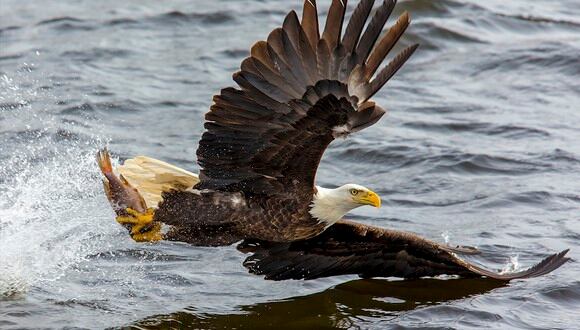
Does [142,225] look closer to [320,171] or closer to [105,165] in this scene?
[105,165]

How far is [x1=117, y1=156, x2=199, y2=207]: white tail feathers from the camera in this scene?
715 cm

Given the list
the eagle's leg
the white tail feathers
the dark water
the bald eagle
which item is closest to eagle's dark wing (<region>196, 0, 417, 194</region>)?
the bald eagle

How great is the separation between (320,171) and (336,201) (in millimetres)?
3199

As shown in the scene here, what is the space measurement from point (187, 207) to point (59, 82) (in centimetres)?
503

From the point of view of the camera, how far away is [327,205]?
272 inches

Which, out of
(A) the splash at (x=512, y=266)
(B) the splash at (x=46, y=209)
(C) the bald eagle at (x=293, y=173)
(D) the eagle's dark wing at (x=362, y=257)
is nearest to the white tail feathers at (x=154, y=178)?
(C) the bald eagle at (x=293, y=173)

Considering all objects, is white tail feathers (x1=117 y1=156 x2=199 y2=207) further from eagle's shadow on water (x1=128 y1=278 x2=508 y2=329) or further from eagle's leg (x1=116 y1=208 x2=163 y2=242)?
eagle's shadow on water (x1=128 y1=278 x2=508 y2=329)

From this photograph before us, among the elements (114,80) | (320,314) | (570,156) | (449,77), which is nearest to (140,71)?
(114,80)

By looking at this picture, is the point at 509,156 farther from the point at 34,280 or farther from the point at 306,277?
the point at 34,280

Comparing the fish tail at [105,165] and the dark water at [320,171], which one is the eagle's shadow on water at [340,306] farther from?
the fish tail at [105,165]

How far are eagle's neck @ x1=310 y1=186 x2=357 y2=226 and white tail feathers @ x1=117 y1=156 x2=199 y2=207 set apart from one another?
2.40ft

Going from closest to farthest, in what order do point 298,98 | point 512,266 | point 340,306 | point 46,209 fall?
1. point 298,98
2. point 340,306
3. point 512,266
4. point 46,209

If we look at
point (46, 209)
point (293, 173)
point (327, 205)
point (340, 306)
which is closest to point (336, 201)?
point (327, 205)

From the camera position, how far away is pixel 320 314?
7.42m
